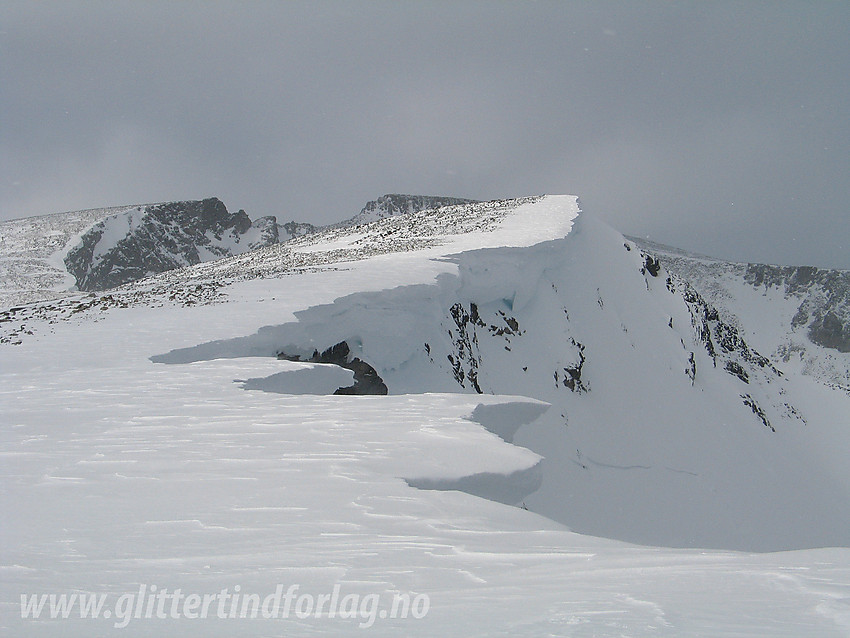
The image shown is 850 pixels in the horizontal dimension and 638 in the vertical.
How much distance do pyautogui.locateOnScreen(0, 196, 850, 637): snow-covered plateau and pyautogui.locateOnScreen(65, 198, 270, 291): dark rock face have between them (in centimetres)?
6138

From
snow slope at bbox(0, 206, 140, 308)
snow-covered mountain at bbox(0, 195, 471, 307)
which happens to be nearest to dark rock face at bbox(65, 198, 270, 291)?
snow-covered mountain at bbox(0, 195, 471, 307)

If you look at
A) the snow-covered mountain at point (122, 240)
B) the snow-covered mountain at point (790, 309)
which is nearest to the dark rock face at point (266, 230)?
the snow-covered mountain at point (122, 240)

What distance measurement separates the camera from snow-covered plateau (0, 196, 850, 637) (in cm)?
232

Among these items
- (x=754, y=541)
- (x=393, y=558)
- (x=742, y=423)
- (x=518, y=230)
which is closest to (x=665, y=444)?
(x=754, y=541)

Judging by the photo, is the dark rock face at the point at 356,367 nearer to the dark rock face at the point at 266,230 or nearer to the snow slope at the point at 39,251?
the snow slope at the point at 39,251

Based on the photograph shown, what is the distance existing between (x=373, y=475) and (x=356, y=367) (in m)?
8.03

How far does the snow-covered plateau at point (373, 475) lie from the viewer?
2324 millimetres

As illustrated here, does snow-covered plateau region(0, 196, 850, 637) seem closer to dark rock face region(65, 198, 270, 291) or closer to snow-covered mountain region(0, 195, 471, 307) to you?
snow-covered mountain region(0, 195, 471, 307)

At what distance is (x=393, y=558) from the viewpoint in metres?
3.00

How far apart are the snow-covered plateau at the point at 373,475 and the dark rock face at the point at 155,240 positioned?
61.4 metres

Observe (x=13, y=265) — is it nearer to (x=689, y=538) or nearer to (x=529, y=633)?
(x=689, y=538)

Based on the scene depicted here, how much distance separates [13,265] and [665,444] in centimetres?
7330

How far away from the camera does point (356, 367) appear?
1243 centimetres

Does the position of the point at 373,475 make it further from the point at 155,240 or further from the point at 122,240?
the point at 155,240
